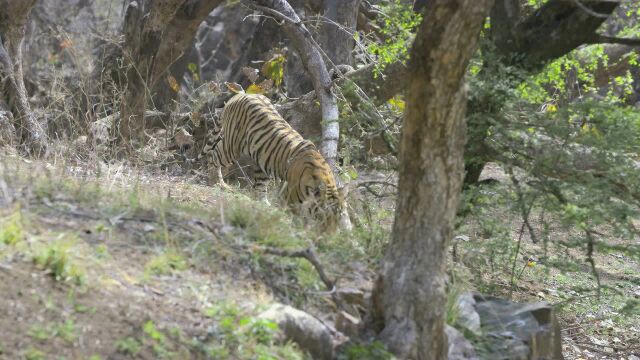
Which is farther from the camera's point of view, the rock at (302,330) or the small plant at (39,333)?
the rock at (302,330)

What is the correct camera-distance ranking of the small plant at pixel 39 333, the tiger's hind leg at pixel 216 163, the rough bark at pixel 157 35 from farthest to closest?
the tiger's hind leg at pixel 216 163
the rough bark at pixel 157 35
the small plant at pixel 39 333

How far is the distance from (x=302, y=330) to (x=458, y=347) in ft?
3.75

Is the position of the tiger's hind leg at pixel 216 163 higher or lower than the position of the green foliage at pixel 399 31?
lower

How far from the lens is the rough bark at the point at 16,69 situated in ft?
30.5

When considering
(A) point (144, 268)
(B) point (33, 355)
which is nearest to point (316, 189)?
(A) point (144, 268)

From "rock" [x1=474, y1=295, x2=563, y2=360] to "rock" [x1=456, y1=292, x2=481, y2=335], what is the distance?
0.10 meters

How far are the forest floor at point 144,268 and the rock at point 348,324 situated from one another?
0.11 meters

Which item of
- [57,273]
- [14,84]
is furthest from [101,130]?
[57,273]

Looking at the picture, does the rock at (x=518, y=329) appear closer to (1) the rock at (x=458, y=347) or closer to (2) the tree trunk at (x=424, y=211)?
(1) the rock at (x=458, y=347)

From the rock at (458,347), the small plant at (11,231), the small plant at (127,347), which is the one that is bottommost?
the small plant at (127,347)

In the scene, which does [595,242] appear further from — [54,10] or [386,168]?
[54,10]

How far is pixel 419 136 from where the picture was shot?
4.99 meters

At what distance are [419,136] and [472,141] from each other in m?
2.31

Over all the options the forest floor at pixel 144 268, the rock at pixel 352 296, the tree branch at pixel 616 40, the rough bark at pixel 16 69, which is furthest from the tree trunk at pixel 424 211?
the rough bark at pixel 16 69
